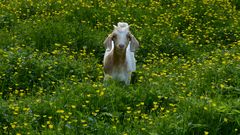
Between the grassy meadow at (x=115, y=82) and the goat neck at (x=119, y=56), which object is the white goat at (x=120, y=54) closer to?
the goat neck at (x=119, y=56)

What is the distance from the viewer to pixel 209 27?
490 inches

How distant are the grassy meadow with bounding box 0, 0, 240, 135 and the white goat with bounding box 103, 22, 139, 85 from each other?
0.86 ft

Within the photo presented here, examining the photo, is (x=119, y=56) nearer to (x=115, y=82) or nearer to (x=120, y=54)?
(x=120, y=54)

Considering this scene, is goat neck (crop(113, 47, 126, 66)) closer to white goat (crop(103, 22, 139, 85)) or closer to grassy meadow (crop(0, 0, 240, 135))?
white goat (crop(103, 22, 139, 85))

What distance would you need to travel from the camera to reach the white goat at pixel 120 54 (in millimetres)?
8070

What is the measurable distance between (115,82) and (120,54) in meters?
0.48

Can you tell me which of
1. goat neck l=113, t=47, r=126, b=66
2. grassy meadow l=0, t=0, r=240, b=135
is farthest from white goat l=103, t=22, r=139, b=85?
grassy meadow l=0, t=0, r=240, b=135

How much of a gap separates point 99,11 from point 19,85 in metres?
4.47

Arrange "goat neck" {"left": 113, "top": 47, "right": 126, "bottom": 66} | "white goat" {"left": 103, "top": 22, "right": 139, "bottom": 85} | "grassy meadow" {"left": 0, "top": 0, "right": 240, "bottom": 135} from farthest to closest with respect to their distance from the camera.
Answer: "goat neck" {"left": 113, "top": 47, "right": 126, "bottom": 66}
"white goat" {"left": 103, "top": 22, "right": 139, "bottom": 85}
"grassy meadow" {"left": 0, "top": 0, "right": 240, "bottom": 135}

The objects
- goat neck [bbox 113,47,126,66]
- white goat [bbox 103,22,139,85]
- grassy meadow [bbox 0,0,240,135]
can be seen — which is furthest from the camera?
goat neck [bbox 113,47,126,66]

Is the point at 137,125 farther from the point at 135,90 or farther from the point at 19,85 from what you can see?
the point at 19,85

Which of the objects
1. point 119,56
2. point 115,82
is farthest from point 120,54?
point 115,82

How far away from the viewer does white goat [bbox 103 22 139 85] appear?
26.5 feet

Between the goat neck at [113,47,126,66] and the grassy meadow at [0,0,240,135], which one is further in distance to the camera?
the goat neck at [113,47,126,66]
